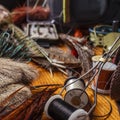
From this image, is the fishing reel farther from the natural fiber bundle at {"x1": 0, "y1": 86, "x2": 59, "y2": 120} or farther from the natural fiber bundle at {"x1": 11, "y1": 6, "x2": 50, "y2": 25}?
the natural fiber bundle at {"x1": 11, "y1": 6, "x2": 50, "y2": 25}

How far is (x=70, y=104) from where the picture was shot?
2.14ft

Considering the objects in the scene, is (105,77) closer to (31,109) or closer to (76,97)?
(76,97)

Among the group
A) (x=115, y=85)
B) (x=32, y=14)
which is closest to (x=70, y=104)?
(x=115, y=85)

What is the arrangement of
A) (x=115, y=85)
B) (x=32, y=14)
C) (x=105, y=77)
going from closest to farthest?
(x=115, y=85)
(x=105, y=77)
(x=32, y=14)

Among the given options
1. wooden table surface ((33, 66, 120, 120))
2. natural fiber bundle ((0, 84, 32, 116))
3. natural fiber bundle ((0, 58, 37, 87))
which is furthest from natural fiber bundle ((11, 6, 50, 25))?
natural fiber bundle ((0, 84, 32, 116))

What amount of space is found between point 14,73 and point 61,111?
0.19 meters

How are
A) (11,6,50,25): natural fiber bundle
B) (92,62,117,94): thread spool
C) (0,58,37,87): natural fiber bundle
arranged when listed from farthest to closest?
(11,6,50,25): natural fiber bundle, (92,62,117,94): thread spool, (0,58,37,87): natural fiber bundle

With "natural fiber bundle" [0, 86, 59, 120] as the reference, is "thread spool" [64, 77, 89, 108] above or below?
below

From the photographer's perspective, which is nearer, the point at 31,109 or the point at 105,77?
the point at 31,109

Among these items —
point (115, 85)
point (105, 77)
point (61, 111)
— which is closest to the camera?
point (61, 111)

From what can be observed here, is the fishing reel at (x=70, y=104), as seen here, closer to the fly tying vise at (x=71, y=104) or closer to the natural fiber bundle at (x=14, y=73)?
the fly tying vise at (x=71, y=104)

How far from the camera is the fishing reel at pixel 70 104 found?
59cm

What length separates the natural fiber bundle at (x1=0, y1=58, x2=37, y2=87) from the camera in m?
0.69

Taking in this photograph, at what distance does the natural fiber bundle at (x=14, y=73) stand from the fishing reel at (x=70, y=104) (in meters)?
0.12
